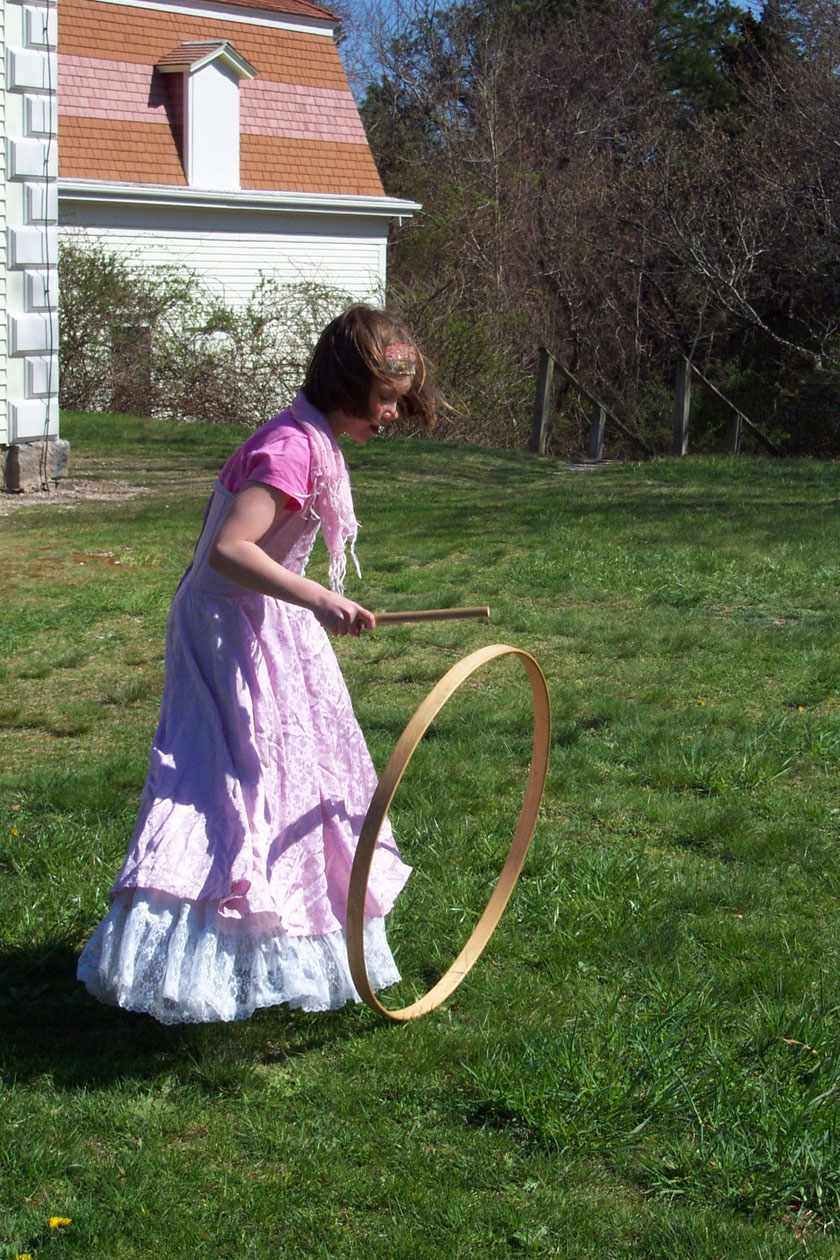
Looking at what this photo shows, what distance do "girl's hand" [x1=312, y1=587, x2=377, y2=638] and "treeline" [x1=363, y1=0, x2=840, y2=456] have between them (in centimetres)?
1523

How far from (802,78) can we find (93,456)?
1388 centimetres

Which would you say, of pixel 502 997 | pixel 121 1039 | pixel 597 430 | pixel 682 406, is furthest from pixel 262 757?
pixel 682 406

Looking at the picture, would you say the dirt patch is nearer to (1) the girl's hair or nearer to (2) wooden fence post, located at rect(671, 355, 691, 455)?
(2) wooden fence post, located at rect(671, 355, 691, 455)

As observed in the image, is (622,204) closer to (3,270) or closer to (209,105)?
(209,105)

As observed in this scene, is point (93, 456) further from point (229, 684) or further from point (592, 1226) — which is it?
point (592, 1226)

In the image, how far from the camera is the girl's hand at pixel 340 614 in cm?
254

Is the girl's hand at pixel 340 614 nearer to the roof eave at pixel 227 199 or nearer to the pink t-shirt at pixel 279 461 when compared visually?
the pink t-shirt at pixel 279 461

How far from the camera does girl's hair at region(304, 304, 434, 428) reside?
274cm

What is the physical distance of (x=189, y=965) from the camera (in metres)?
2.64

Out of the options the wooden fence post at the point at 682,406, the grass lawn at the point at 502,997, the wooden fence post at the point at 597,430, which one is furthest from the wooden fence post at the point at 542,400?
the grass lawn at the point at 502,997

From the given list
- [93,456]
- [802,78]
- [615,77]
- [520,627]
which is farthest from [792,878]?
[615,77]

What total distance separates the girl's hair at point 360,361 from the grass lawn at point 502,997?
1387 mm

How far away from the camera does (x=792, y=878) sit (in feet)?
12.2

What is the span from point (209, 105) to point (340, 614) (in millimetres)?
18134
